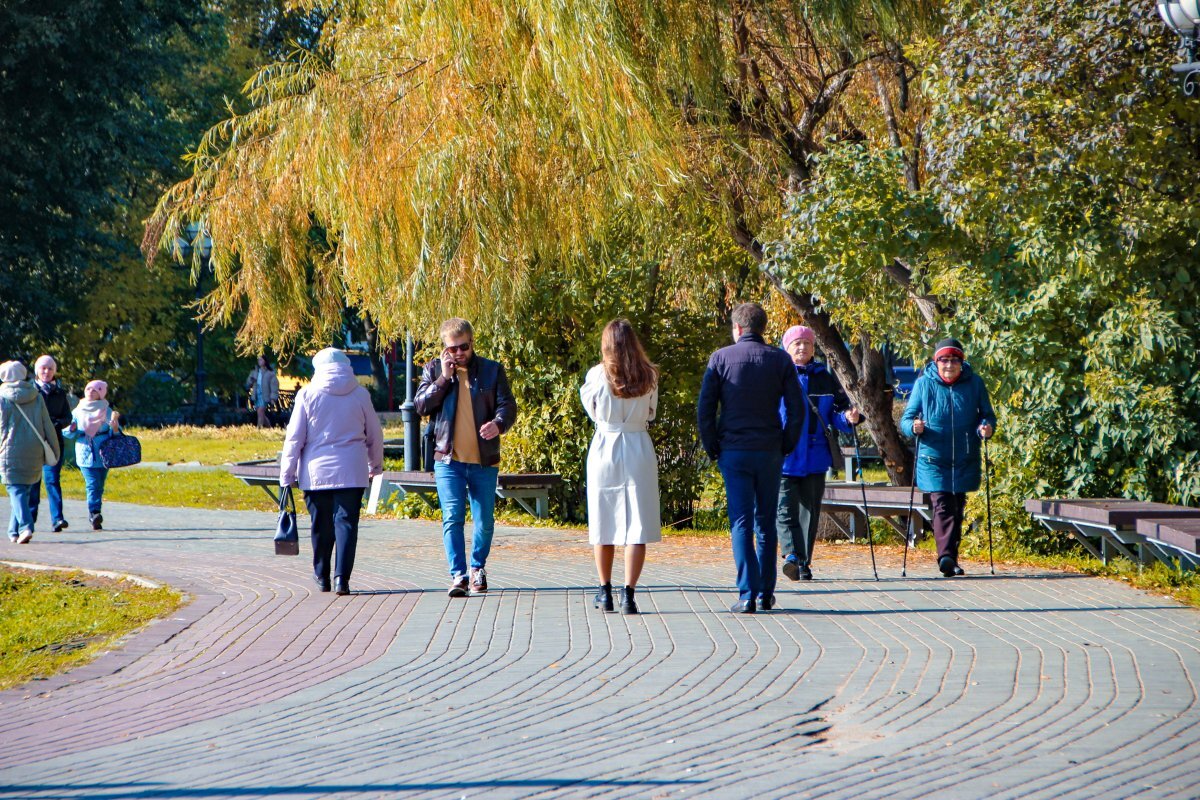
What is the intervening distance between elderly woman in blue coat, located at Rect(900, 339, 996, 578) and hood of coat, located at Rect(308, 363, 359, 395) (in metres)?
3.90

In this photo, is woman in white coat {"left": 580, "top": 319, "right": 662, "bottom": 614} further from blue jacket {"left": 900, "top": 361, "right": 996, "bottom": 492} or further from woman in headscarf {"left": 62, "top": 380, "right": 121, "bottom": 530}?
woman in headscarf {"left": 62, "top": 380, "right": 121, "bottom": 530}

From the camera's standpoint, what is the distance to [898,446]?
14.5 metres

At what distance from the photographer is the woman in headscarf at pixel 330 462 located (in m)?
9.66

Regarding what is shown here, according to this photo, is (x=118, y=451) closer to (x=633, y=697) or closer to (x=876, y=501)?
(x=876, y=501)

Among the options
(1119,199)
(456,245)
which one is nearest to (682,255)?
(456,245)

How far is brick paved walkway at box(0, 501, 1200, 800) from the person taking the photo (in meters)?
5.14

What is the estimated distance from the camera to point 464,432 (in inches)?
373

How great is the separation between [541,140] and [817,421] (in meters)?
3.99

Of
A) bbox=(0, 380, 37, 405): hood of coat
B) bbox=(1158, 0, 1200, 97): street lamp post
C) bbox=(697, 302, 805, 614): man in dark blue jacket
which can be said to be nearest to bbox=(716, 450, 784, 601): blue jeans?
bbox=(697, 302, 805, 614): man in dark blue jacket

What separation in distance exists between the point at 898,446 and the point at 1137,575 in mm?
4587

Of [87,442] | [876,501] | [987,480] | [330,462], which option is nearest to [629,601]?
[330,462]

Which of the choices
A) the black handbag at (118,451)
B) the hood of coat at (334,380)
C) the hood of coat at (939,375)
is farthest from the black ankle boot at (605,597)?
the black handbag at (118,451)

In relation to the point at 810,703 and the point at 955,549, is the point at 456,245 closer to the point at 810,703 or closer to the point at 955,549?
the point at 955,549

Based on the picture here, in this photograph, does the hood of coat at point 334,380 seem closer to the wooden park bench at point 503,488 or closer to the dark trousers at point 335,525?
the dark trousers at point 335,525
